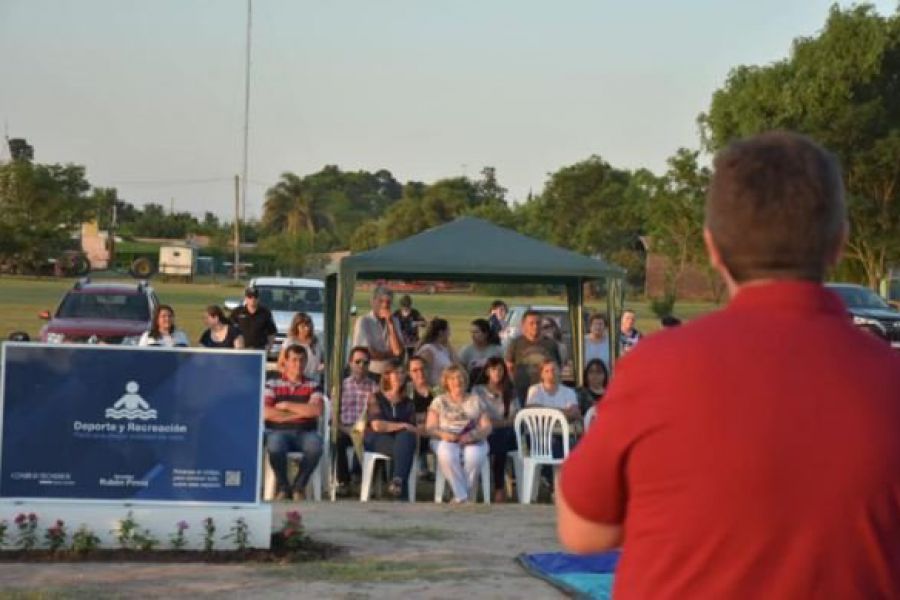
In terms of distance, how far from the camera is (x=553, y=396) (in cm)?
1419

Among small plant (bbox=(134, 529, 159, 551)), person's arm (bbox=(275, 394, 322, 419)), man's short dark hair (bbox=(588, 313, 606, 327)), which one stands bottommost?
small plant (bbox=(134, 529, 159, 551))

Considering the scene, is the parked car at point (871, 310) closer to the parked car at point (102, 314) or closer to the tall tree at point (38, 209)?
the parked car at point (102, 314)

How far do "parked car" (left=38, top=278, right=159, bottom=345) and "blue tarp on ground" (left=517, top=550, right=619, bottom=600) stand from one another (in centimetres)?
1386

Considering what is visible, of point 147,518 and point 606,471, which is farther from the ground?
point 606,471

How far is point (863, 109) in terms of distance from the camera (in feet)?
149

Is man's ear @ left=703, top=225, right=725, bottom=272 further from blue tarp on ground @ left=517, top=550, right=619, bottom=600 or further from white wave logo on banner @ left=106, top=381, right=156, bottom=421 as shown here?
white wave logo on banner @ left=106, top=381, right=156, bottom=421

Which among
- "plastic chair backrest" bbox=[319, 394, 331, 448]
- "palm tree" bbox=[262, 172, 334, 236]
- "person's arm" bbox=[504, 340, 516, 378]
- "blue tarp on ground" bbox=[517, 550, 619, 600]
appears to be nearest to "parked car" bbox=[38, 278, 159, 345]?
"person's arm" bbox=[504, 340, 516, 378]

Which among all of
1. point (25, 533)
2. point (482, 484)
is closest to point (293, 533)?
point (25, 533)

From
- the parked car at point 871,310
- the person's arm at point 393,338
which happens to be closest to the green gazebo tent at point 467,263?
the person's arm at point 393,338

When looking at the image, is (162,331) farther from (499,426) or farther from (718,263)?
(718,263)

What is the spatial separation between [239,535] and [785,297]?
7.37 meters

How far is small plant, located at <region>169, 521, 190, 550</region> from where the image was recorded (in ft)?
31.0

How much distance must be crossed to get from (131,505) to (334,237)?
117186mm

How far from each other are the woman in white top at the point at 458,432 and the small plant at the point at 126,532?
4.25 metres
